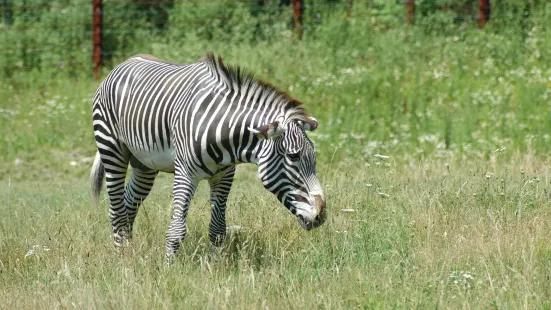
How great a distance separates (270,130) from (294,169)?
12.5 inches

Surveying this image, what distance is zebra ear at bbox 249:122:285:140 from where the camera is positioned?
20.6 ft

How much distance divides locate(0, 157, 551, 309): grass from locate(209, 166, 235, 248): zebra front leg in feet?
0.57

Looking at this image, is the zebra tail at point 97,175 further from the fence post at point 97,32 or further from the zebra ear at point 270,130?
the fence post at point 97,32

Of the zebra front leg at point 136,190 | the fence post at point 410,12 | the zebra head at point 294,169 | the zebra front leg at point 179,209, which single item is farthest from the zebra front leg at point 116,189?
the fence post at point 410,12

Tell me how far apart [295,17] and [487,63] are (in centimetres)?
418

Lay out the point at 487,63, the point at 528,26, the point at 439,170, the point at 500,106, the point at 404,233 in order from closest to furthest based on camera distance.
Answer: the point at 404,233
the point at 439,170
the point at 500,106
the point at 487,63
the point at 528,26

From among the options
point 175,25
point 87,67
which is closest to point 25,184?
point 87,67

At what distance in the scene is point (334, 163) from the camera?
44.2 ft

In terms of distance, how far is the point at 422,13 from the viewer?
743 inches

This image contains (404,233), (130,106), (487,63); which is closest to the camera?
(404,233)

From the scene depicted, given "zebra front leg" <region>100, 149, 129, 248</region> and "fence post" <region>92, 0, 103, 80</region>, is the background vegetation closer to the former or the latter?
"zebra front leg" <region>100, 149, 129, 248</region>

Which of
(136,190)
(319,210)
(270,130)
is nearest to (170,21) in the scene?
(136,190)

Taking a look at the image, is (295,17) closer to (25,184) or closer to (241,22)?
(241,22)

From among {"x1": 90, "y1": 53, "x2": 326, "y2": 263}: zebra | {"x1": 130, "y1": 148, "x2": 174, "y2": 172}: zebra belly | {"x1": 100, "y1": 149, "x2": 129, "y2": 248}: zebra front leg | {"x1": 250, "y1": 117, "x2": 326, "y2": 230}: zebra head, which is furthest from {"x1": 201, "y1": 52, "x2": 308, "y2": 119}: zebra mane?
{"x1": 100, "y1": 149, "x2": 129, "y2": 248}: zebra front leg
